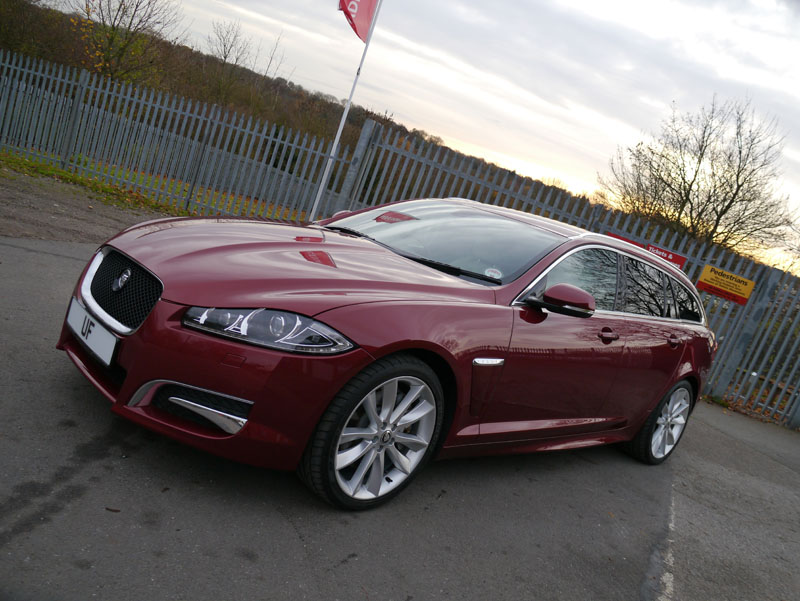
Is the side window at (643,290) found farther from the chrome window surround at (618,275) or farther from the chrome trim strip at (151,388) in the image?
the chrome trim strip at (151,388)

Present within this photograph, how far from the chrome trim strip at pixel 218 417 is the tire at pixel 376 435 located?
1.10 feet

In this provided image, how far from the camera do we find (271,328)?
2.78 metres

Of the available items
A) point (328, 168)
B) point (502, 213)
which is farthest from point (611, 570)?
point (328, 168)

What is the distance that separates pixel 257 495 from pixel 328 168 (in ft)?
30.6

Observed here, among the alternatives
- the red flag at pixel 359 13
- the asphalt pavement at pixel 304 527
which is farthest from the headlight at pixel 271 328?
the red flag at pixel 359 13

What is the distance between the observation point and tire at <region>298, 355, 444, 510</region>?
2912 millimetres

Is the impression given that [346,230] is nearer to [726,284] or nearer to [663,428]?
[663,428]

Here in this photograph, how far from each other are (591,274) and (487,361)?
1.26m

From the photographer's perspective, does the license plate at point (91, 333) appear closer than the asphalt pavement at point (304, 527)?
No

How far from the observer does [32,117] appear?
556 inches

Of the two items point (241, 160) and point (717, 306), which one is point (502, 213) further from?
point (241, 160)

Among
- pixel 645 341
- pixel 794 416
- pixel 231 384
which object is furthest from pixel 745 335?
pixel 231 384

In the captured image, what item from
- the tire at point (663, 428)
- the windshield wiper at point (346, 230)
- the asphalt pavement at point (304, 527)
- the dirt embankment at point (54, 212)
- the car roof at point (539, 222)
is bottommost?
the dirt embankment at point (54, 212)

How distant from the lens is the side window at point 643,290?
4625 millimetres
